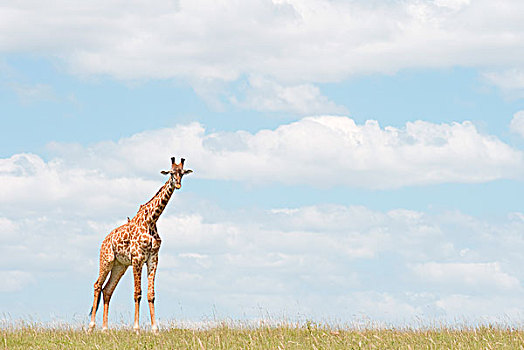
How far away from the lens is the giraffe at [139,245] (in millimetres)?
23078

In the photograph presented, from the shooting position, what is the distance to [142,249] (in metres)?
23.1

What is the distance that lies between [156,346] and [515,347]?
9059mm

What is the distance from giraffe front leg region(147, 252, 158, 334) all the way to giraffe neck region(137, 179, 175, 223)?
3.98 feet

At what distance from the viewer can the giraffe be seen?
2308cm

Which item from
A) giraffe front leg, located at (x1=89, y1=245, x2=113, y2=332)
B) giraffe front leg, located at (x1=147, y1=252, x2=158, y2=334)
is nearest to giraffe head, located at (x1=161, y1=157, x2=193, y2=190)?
giraffe front leg, located at (x1=147, y1=252, x2=158, y2=334)

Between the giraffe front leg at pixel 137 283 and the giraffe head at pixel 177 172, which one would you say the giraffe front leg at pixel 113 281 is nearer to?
the giraffe front leg at pixel 137 283

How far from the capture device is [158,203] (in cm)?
2358

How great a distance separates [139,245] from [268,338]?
16.8 ft

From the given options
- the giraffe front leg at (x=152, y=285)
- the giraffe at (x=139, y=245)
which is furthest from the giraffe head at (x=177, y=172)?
the giraffe front leg at (x=152, y=285)

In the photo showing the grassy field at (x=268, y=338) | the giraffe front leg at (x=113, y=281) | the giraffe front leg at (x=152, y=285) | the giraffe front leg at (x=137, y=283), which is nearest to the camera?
the grassy field at (x=268, y=338)

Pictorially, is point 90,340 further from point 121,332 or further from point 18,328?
point 18,328

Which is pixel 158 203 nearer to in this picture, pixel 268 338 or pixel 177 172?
pixel 177 172

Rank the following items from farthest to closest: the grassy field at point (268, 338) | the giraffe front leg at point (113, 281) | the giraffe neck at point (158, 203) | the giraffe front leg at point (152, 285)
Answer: the giraffe front leg at point (113, 281) → the giraffe neck at point (158, 203) → the giraffe front leg at point (152, 285) → the grassy field at point (268, 338)

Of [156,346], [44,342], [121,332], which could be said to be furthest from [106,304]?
[156,346]
